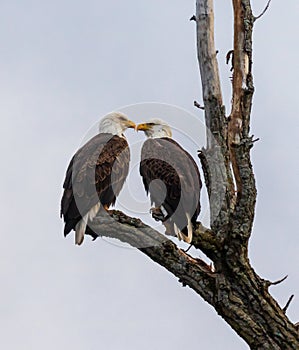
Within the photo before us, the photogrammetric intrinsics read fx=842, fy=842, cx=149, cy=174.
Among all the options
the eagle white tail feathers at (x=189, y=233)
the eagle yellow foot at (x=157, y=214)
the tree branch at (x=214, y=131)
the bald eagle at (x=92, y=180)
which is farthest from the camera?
the eagle yellow foot at (x=157, y=214)

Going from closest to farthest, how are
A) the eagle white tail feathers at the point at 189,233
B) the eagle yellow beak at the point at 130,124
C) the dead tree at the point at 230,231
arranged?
the dead tree at the point at 230,231 < the eagle white tail feathers at the point at 189,233 < the eagle yellow beak at the point at 130,124

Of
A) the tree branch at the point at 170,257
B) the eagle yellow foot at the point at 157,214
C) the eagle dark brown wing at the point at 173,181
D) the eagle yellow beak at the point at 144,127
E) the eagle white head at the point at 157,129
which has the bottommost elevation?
the tree branch at the point at 170,257

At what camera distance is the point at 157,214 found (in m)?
9.80

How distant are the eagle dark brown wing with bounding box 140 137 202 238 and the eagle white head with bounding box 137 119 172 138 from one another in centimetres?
67

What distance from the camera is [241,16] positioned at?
29.5 ft

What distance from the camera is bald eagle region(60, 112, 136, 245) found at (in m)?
9.50

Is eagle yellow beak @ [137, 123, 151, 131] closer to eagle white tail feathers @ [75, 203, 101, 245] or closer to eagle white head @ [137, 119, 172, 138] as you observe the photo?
eagle white head @ [137, 119, 172, 138]

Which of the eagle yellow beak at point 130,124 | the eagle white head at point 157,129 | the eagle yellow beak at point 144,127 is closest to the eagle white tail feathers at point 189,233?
the eagle white head at point 157,129

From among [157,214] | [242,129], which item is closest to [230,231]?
[242,129]

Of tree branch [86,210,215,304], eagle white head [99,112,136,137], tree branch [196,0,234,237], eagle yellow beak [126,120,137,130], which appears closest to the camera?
tree branch [86,210,215,304]

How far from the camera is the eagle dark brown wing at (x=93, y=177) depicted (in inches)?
377

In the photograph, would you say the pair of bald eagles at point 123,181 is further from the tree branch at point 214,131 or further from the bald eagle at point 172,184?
the tree branch at point 214,131

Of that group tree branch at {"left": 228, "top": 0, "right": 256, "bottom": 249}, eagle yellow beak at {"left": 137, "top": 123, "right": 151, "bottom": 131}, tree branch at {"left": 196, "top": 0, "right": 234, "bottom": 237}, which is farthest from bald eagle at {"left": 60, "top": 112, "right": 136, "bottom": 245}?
tree branch at {"left": 228, "top": 0, "right": 256, "bottom": 249}

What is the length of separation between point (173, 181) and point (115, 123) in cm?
201
